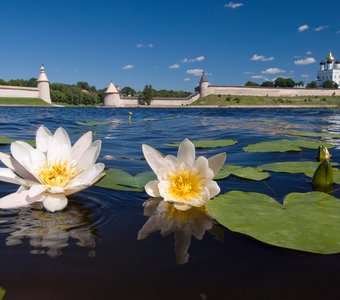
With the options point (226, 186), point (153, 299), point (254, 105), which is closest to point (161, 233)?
point (153, 299)

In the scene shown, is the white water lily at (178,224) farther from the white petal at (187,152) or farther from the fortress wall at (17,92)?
the fortress wall at (17,92)

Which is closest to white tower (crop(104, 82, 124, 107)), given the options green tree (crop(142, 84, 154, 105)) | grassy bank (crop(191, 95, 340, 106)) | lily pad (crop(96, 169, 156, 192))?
green tree (crop(142, 84, 154, 105))

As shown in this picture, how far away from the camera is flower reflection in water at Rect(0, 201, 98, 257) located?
3.10 ft

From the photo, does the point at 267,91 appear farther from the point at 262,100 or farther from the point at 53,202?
the point at 53,202

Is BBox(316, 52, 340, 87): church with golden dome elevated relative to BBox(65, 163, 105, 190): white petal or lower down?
elevated

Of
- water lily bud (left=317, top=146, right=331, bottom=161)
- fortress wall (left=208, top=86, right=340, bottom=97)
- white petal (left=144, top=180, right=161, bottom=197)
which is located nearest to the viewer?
white petal (left=144, top=180, right=161, bottom=197)

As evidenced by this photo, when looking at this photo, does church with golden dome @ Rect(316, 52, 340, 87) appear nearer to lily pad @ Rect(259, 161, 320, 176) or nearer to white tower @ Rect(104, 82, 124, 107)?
white tower @ Rect(104, 82, 124, 107)

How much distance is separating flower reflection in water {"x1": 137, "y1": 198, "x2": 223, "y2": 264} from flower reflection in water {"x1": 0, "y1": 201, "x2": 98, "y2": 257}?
0.65 feet

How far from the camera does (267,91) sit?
68875 millimetres

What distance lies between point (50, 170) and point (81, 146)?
0.17 metres

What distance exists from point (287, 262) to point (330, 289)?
14 cm

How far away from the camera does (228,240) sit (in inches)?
40.6

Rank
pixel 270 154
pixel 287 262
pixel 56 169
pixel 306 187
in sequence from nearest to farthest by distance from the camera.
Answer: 1. pixel 287 262
2. pixel 56 169
3. pixel 306 187
4. pixel 270 154

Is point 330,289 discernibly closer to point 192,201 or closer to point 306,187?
point 192,201
